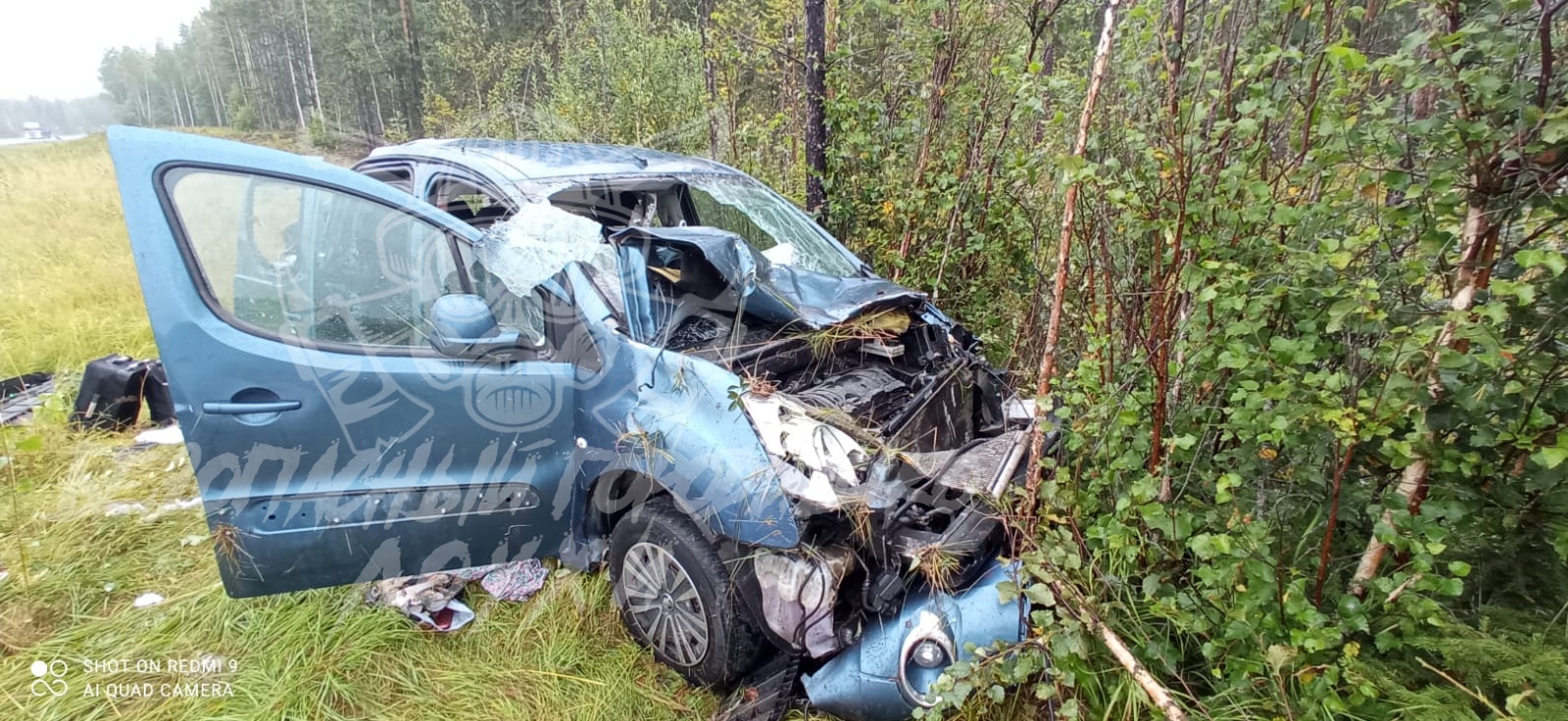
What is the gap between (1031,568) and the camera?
189 centimetres

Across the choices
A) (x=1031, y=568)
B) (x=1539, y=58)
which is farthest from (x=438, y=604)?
(x=1539, y=58)

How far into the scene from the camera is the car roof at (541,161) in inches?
120

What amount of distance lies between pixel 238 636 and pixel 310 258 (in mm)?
1478

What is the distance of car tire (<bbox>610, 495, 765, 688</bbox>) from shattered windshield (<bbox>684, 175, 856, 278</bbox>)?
153 centimetres

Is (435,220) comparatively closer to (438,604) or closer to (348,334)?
(348,334)

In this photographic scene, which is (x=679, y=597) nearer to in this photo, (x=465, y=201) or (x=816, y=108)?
(x=465, y=201)

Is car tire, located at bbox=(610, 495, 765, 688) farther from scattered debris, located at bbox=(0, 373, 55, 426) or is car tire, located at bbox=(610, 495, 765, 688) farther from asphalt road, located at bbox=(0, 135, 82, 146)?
asphalt road, located at bbox=(0, 135, 82, 146)

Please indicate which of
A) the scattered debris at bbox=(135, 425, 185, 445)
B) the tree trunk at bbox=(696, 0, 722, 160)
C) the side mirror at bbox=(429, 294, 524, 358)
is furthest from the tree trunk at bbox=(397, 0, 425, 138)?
the side mirror at bbox=(429, 294, 524, 358)

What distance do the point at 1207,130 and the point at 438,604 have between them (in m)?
3.18

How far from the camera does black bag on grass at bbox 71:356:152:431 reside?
3855 mm

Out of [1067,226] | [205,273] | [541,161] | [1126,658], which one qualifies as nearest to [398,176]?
[541,161]

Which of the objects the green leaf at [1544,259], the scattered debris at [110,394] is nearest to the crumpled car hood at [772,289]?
the green leaf at [1544,259]

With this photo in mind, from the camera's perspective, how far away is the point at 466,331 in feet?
7.41

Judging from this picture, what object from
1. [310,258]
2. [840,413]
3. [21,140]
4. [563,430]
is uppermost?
[21,140]
